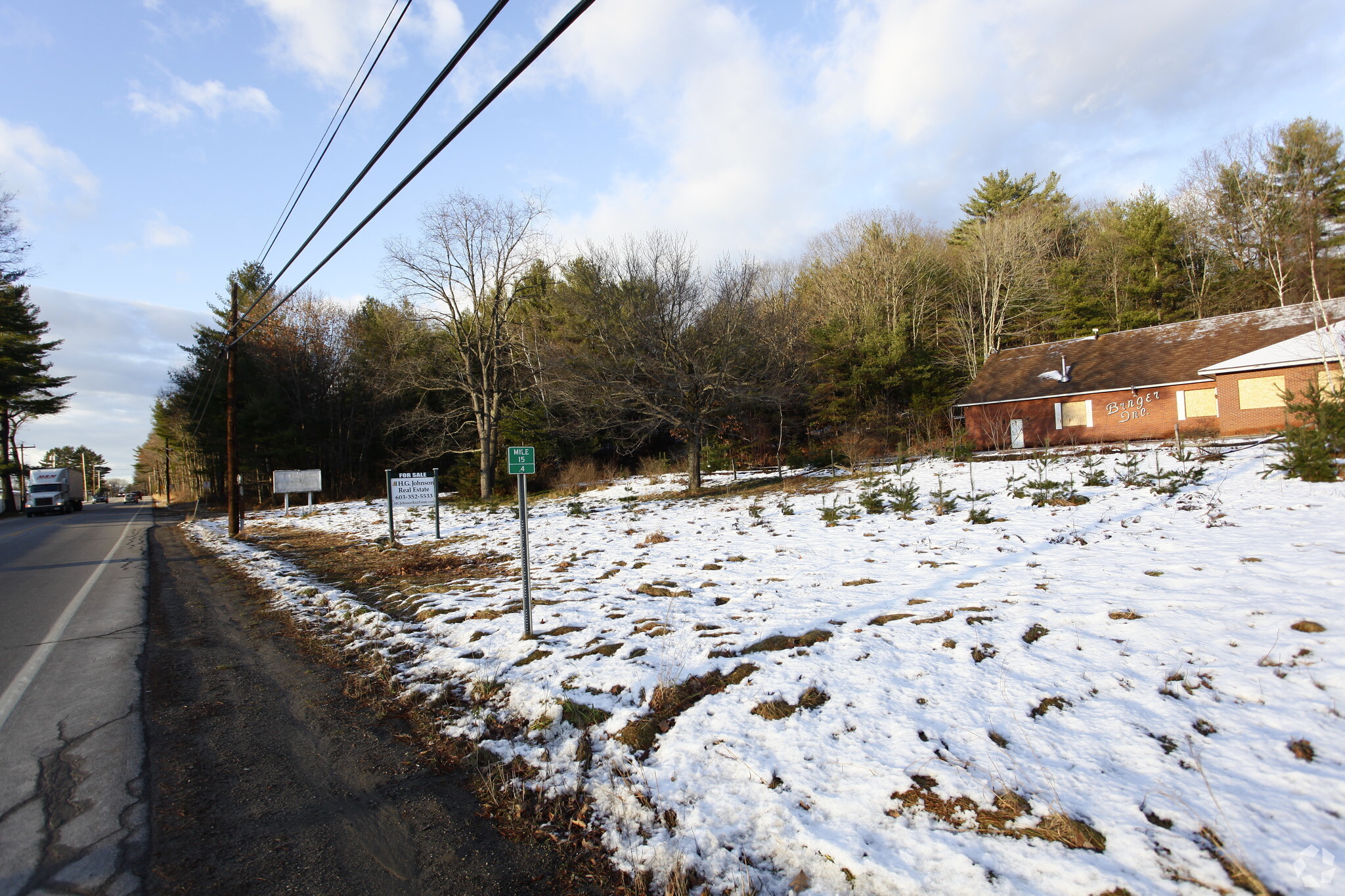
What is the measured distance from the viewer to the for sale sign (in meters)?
15.0

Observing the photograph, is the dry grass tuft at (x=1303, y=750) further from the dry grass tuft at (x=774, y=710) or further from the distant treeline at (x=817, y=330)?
the distant treeline at (x=817, y=330)

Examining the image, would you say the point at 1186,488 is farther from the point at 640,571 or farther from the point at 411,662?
the point at 411,662

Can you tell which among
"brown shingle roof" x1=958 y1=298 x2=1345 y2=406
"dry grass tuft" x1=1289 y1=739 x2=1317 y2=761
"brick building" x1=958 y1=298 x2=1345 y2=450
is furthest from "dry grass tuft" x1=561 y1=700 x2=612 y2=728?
"brown shingle roof" x1=958 y1=298 x2=1345 y2=406

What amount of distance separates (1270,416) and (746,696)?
29.8m

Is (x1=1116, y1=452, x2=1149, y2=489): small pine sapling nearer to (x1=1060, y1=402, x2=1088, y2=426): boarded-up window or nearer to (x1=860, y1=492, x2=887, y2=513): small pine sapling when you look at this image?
(x1=860, y1=492, x2=887, y2=513): small pine sapling

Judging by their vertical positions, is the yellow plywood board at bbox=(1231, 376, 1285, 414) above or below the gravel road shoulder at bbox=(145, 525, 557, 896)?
above

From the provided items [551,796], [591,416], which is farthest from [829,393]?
[551,796]

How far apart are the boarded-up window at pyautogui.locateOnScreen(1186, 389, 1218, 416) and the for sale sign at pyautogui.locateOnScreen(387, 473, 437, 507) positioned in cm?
3002

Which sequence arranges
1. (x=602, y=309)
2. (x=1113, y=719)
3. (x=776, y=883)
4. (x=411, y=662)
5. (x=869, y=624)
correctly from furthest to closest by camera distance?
(x=602, y=309) < (x=411, y=662) < (x=869, y=624) < (x=1113, y=719) < (x=776, y=883)

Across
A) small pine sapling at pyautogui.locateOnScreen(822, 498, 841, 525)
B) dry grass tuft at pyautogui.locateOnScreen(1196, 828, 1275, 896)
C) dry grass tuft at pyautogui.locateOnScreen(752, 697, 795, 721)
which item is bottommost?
dry grass tuft at pyautogui.locateOnScreen(1196, 828, 1275, 896)

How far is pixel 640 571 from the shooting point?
895cm

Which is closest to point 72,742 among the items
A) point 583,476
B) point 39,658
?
point 39,658

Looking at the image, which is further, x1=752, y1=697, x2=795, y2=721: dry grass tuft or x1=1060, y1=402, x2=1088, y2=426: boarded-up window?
x1=1060, y1=402, x2=1088, y2=426: boarded-up window

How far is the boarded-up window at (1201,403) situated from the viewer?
25.3m
